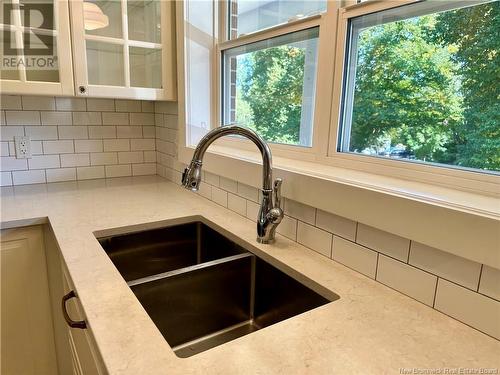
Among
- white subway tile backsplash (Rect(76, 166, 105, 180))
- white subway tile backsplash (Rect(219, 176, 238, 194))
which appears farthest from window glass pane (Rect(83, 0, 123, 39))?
white subway tile backsplash (Rect(219, 176, 238, 194))

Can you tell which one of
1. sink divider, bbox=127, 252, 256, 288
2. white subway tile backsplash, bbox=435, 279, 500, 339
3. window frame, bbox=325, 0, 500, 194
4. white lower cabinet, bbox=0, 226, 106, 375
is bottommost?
white lower cabinet, bbox=0, 226, 106, 375

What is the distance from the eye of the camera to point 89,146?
6.17 feet

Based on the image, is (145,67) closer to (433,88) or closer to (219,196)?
(219,196)

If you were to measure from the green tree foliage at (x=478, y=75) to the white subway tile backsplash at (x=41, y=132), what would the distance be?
178cm

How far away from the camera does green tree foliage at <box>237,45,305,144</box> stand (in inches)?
51.3

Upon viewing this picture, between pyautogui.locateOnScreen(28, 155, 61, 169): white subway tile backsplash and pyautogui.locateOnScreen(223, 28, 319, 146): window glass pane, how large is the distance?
0.95 metres

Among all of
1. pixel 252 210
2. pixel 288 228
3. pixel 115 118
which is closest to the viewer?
pixel 288 228

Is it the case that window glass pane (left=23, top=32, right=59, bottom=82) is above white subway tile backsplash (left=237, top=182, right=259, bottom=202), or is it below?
above

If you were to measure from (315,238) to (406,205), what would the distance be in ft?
1.11

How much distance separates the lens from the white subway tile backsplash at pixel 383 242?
0.78 meters

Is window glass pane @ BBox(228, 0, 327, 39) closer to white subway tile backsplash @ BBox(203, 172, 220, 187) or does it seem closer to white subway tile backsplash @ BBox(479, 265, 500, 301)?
white subway tile backsplash @ BBox(203, 172, 220, 187)

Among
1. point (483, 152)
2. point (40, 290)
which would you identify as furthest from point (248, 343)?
point (40, 290)

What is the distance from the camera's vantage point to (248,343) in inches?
23.8

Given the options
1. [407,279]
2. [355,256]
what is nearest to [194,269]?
[355,256]
